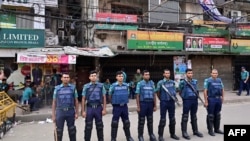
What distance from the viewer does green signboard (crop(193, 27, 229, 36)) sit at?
62.0ft

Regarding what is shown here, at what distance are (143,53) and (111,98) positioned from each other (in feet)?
31.3

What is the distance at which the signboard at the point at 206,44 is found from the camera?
1838 cm

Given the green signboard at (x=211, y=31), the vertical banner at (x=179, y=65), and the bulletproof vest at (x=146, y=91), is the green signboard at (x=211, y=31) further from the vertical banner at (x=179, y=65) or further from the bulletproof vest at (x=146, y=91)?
the bulletproof vest at (x=146, y=91)

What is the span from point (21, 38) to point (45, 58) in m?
2.06

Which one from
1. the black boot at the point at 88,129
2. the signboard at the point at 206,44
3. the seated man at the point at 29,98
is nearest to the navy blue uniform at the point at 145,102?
the black boot at the point at 88,129

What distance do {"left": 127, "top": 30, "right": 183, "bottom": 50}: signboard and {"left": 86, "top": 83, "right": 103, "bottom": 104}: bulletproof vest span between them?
9197 millimetres

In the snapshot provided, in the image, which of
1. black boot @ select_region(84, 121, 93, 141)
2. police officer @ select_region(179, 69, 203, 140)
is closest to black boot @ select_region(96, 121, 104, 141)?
black boot @ select_region(84, 121, 93, 141)

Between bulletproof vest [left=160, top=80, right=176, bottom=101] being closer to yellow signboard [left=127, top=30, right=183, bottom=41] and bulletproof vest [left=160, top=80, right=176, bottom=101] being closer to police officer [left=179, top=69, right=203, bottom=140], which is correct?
police officer [left=179, top=69, right=203, bottom=140]

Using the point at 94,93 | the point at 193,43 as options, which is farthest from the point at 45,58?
the point at 193,43

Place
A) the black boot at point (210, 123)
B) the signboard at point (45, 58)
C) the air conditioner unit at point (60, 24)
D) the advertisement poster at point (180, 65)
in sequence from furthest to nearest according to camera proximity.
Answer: the advertisement poster at point (180, 65), the air conditioner unit at point (60, 24), the signboard at point (45, 58), the black boot at point (210, 123)

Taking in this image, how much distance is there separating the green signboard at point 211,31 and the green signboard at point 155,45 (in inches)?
61.0

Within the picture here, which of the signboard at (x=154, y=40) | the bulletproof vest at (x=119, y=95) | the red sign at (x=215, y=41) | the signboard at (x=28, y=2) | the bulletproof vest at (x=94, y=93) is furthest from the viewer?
the red sign at (x=215, y=41)

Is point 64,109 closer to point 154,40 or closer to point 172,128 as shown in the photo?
point 172,128

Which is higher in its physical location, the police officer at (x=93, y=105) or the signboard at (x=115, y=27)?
the signboard at (x=115, y=27)
